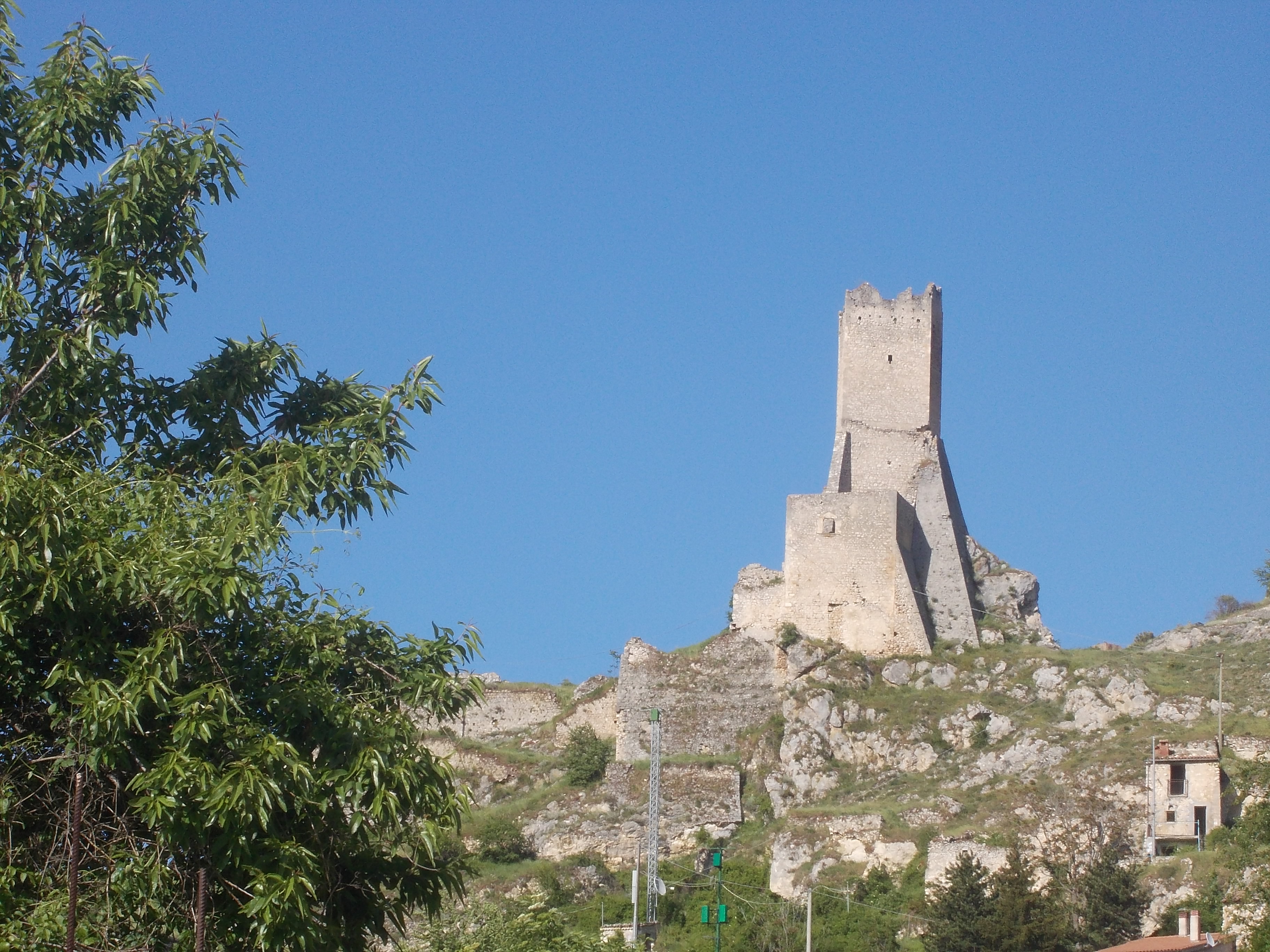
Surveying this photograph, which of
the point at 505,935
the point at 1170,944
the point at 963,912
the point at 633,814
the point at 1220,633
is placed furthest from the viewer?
the point at 1220,633

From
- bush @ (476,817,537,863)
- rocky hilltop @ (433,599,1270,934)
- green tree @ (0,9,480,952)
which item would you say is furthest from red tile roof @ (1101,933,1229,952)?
green tree @ (0,9,480,952)

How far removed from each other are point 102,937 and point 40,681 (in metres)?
1.94

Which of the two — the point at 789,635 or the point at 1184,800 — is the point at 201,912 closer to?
the point at 1184,800

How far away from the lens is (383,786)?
12711 millimetres

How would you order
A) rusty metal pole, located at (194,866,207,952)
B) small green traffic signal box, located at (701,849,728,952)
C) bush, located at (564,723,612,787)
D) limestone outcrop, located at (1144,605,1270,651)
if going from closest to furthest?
rusty metal pole, located at (194,866,207,952) < small green traffic signal box, located at (701,849,728,952) < bush, located at (564,723,612,787) < limestone outcrop, located at (1144,605,1270,651)

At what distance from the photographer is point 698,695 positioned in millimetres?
48625

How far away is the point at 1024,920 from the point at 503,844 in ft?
46.5

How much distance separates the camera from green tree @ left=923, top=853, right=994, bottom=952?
3441 centimetres

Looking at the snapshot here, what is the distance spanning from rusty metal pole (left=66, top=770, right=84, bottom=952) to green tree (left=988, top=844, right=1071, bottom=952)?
2612 centimetres

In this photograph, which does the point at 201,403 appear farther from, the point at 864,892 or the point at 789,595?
the point at 789,595

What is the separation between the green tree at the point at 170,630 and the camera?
11.9 m

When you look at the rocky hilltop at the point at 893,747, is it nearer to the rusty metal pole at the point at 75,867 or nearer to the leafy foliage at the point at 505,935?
the leafy foliage at the point at 505,935

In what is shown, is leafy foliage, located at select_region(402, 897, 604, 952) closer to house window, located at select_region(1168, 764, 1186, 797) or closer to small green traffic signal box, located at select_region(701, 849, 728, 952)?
small green traffic signal box, located at select_region(701, 849, 728, 952)

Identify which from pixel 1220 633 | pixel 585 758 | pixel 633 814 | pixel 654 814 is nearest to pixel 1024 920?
pixel 654 814
